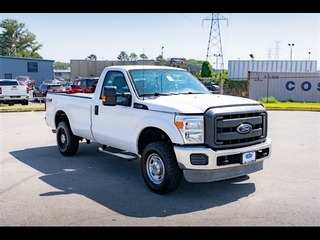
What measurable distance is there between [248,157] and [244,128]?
46cm

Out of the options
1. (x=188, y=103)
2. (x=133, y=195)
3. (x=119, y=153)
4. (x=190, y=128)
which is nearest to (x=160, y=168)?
(x=133, y=195)

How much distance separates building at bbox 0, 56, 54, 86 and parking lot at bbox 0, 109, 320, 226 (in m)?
43.8

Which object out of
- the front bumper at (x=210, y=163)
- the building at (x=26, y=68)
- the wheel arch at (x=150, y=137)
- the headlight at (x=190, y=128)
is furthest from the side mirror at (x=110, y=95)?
the building at (x=26, y=68)

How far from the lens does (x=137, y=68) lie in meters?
6.68

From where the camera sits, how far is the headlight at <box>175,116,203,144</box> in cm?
511

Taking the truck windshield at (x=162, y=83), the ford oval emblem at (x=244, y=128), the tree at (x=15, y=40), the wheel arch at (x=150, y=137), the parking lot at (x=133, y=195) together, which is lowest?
the parking lot at (x=133, y=195)

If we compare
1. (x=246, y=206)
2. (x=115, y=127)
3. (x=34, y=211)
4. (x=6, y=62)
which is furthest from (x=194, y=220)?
(x=6, y=62)

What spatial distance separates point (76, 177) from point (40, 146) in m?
3.34

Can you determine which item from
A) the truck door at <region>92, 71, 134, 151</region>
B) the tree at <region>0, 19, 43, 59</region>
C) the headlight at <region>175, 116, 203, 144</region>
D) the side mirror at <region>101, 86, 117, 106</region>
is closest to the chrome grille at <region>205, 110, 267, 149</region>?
the headlight at <region>175, 116, 203, 144</region>

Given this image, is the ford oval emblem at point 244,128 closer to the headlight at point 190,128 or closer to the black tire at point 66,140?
the headlight at point 190,128

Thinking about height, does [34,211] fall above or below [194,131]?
below

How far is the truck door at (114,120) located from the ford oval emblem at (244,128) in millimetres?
1831

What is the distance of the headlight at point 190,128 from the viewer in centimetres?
511

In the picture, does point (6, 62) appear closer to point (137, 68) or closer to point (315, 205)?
point (137, 68)
